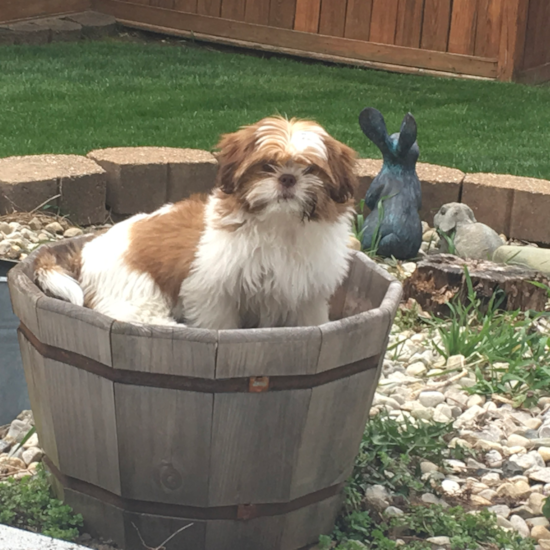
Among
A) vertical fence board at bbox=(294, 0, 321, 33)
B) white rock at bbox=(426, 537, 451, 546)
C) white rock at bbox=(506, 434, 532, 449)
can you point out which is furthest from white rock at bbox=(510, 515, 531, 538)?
vertical fence board at bbox=(294, 0, 321, 33)

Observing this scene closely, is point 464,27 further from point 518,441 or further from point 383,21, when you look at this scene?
point 518,441

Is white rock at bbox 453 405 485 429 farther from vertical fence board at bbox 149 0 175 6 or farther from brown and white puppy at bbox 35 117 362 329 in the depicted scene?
vertical fence board at bbox 149 0 175 6

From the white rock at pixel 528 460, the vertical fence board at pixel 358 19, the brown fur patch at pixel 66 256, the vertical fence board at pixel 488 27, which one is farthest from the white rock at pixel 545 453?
the vertical fence board at pixel 358 19

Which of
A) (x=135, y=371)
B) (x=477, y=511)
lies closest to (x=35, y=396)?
(x=135, y=371)

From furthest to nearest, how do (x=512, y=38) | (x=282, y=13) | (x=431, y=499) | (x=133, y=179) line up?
(x=282, y=13) → (x=512, y=38) → (x=133, y=179) → (x=431, y=499)

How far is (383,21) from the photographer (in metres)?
10.2

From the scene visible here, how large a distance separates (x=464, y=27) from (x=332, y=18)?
1.53 metres

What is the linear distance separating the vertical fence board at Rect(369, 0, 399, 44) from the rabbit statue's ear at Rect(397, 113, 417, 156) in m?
5.88

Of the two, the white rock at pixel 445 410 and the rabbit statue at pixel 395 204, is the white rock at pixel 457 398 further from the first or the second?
the rabbit statue at pixel 395 204

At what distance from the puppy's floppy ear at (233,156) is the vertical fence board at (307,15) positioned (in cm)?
831

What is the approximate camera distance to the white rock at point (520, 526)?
279 centimetres

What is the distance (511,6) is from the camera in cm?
962

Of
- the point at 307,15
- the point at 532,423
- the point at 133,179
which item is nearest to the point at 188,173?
the point at 133,179

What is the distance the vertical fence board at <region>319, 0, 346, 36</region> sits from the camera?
10.4 m
